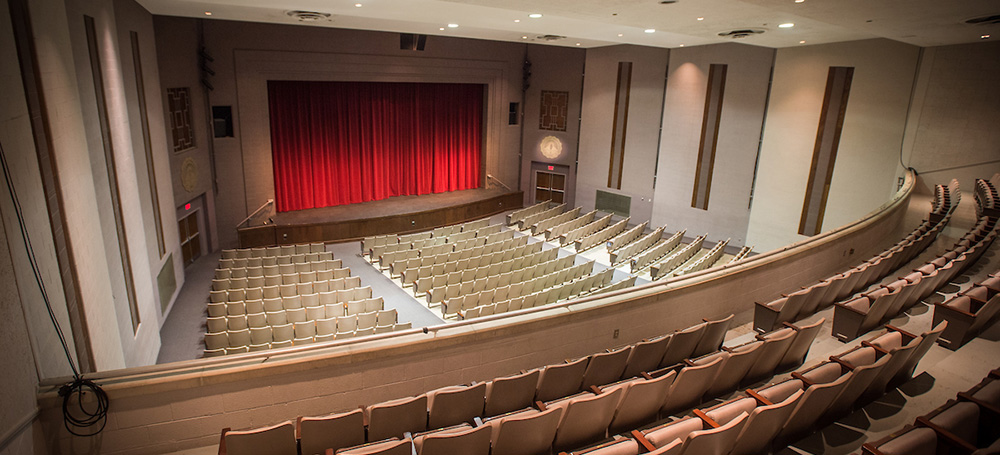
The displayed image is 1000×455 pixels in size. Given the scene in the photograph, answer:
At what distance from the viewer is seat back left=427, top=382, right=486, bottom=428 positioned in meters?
3.75

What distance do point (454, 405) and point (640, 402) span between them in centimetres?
135

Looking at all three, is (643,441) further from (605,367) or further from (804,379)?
(804,379)

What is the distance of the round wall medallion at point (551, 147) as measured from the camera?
1728 centimetres

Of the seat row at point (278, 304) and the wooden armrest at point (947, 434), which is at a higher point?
the wooden armrest at point (947, 434)

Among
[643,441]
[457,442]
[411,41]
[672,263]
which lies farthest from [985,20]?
[411,41]

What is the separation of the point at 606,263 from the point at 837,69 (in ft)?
21.1

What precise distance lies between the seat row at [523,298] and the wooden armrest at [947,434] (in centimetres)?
512

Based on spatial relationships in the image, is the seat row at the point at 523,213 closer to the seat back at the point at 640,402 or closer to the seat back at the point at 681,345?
the seat back at the point at 681,345

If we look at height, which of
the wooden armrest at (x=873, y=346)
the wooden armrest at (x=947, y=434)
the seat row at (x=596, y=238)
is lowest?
the seat row at (x=596, y=238)

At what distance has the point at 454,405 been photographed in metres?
3.79

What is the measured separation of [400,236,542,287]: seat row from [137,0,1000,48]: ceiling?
4531 millimetres

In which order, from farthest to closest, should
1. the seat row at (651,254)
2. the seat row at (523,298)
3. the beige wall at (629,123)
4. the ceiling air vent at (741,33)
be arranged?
the beige wall at (629,123)
the seat row at (651,254)
the ceiling air vent at (741,33)
the seat row at (523,298)

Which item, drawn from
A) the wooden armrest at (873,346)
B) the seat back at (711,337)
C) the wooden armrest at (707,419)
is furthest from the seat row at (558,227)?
the wooden armrest at (707,419)

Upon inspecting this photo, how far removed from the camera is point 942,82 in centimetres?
995
